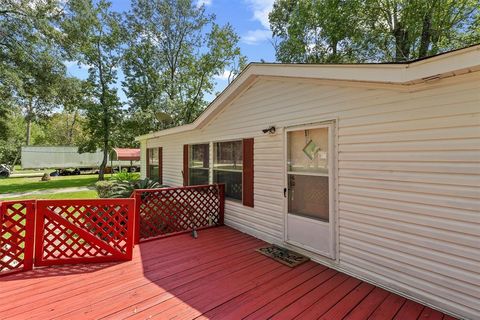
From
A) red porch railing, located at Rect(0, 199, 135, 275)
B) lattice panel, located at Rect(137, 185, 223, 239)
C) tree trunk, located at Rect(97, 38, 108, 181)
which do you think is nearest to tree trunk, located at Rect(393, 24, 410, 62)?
lattice panel, located at Rect(137, 185, 223, 239)

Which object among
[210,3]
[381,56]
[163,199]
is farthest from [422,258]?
[210,3]

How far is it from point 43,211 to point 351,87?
470 cm

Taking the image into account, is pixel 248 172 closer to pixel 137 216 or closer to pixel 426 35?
pixel 137 216

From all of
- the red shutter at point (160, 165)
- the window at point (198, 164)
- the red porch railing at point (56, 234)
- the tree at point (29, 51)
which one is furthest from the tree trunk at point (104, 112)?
the red porch railing at point (56, 234)

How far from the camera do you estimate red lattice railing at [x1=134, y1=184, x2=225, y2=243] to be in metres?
4.97

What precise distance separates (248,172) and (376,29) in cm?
1152

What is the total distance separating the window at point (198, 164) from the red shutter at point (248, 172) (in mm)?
1600

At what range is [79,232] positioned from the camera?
3.72m

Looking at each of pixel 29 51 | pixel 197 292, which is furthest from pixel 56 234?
pixel 29 51

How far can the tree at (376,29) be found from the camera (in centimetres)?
1034

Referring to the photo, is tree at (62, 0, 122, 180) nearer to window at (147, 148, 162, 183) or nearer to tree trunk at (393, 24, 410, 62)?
window at (147, 148, 162, 183)

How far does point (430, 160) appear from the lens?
2.71 metres

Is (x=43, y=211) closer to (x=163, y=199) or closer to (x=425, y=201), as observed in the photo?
(x=163, y=199)

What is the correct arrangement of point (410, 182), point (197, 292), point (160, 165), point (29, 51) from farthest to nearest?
point (29, 51) < point (160, 165) < point (197, 292) < point (410, 182)
